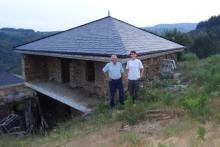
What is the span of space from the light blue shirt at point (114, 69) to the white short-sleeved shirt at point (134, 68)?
1.03 feet

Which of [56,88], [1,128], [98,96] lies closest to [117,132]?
[98,96]

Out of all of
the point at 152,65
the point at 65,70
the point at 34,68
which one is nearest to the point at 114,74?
the point at 152,65

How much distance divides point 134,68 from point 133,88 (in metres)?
0.70

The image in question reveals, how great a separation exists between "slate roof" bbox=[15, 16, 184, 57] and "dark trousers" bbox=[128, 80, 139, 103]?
1.16 m

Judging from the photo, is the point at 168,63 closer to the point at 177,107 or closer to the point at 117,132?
the point at 177,107

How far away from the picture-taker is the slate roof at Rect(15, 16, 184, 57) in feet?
41.7

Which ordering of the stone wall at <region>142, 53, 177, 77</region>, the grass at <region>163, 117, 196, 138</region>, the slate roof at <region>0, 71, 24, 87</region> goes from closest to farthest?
the grass at <region>163, 117, 196, 138</region>, the stone wall at <region>142, 53, 177, 77</region>, the slate roof at <region>0, 71, 24, 87</region>

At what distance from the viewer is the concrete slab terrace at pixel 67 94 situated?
12967 mm

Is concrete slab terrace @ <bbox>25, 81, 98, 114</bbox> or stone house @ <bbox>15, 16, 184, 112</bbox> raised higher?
stone house @ <bbox>15, 16, 184, 112</bbox>

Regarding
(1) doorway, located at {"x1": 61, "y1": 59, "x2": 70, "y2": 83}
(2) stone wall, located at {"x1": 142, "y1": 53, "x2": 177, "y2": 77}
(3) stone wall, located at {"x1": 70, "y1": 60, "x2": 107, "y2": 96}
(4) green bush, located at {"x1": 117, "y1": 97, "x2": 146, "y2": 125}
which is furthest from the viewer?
(1) doorway, located at {"x1": 61, "y1": 59, "x2": 70, "y2": 83}

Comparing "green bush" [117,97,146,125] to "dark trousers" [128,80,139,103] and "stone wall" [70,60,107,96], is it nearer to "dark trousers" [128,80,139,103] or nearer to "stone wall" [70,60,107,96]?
"dark trousers" [128,80,139,103]

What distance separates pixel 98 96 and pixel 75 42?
Result: 2945 mm

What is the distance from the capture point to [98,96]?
543 inches

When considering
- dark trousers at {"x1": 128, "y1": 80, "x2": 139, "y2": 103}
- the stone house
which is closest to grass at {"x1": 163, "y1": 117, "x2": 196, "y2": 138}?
dark trousers at {"x1": 128, "y1": 80, "x2": 139, "y2": 103}
